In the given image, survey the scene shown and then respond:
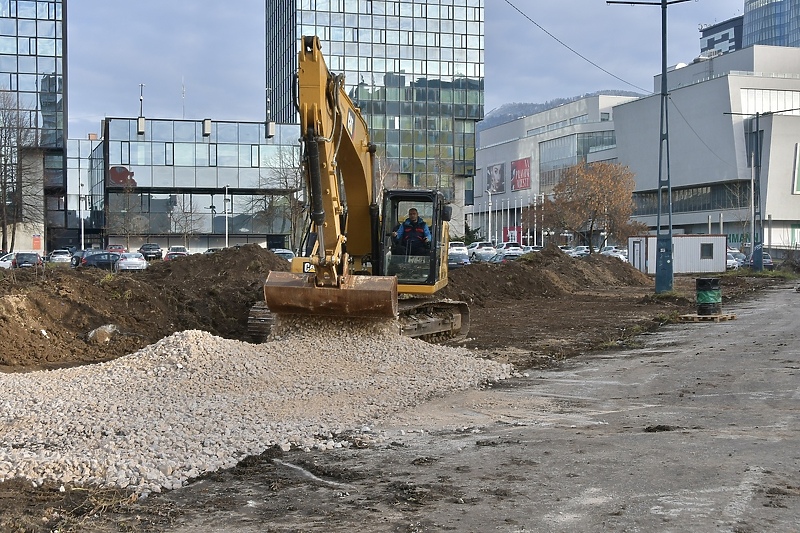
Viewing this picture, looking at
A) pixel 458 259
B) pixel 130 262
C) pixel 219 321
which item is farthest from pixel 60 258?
pixel 219 321

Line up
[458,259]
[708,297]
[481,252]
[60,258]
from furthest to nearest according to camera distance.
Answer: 1. [481,252]
2. [60,258]
3. [458,259]
4. [708,297]

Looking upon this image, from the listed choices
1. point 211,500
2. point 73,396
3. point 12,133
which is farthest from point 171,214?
point 211,500

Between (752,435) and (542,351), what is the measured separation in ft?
26.5

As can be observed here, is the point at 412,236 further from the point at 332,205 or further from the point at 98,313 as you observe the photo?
the point at 98,313

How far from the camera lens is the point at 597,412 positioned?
10906 mm

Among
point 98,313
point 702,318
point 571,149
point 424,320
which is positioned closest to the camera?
point 424,320

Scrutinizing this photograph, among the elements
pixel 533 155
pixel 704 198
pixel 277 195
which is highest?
pixel 533 155

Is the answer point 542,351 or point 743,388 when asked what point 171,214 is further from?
point 743,388

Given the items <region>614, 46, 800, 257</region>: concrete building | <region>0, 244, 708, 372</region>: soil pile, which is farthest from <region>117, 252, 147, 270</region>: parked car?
<region>614, 46, 800, 257</region>: concrete building

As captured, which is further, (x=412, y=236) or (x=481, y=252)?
(x=481, y=252)

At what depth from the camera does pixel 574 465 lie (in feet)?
26.2

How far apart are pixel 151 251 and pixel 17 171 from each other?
11.3 metres

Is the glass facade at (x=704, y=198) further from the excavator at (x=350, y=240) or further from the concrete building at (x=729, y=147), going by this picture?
the excavator at (x=350, y=240)

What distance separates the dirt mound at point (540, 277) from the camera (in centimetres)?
3256
